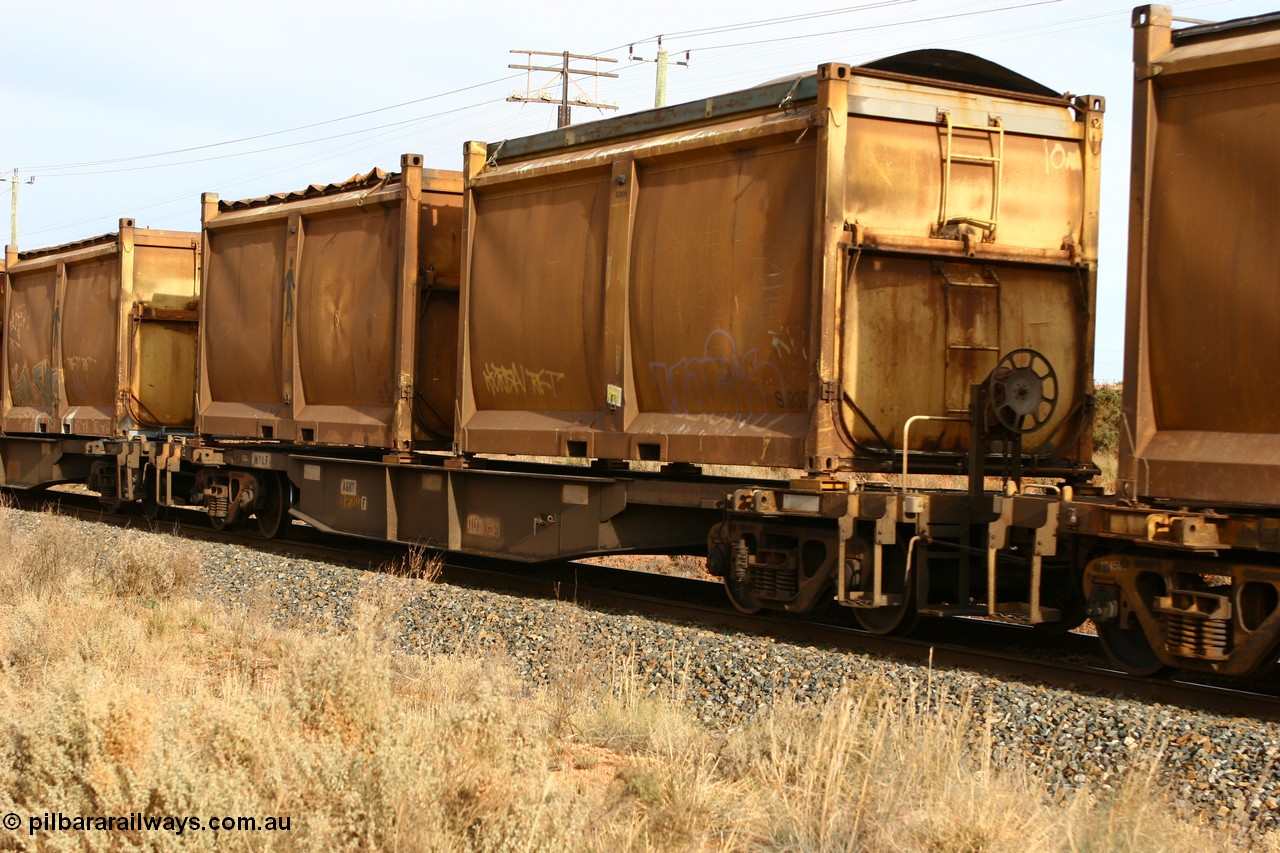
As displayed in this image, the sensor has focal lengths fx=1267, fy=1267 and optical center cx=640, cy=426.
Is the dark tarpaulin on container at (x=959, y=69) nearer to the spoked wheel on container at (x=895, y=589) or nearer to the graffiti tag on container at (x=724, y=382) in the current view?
the graffiti tag on container at (x=724, y=382)

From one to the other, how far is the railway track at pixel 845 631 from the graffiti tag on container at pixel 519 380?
6.04 feet

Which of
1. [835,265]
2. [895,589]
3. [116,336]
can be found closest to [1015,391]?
[835,265]

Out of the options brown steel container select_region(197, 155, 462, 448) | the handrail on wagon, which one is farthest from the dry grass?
brown steel container select_region(197, 155, 462, 448)

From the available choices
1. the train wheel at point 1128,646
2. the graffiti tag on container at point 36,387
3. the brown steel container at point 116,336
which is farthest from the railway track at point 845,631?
the graffiti tag on container at point 36,387

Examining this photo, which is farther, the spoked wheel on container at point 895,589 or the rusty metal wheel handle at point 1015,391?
the spoked wheel on container at point 895,589

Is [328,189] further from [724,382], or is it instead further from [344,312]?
[724,382]

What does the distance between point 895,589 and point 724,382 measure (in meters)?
2.13

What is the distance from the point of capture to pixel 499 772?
4797 millimetres

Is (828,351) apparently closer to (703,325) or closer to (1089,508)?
(703,325)

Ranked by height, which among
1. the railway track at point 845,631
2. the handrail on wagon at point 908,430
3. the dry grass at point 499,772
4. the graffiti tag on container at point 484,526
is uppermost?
the handrail on wagon at point 908,430

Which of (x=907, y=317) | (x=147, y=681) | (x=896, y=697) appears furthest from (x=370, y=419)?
(x=896, y=697)

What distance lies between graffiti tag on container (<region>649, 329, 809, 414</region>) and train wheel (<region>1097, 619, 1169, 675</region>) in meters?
2.63

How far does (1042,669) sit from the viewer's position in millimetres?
8039

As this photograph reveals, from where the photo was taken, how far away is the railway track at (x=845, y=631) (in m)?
7.49
